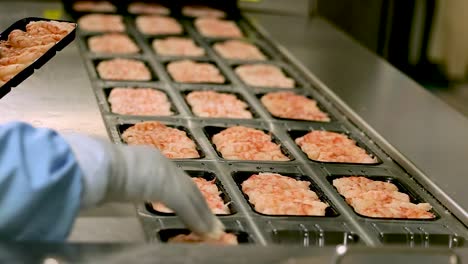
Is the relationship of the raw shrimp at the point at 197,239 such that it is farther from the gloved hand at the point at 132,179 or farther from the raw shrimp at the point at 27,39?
the raw shrimp at the point at 27,39

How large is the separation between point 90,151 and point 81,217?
296 mm

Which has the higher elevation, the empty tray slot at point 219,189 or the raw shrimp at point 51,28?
the raw shrimp at point 51,28

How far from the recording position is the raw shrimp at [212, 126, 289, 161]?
2979 millimetres

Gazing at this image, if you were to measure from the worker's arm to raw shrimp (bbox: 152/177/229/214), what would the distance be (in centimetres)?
37

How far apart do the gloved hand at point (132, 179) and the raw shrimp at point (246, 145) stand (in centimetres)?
84

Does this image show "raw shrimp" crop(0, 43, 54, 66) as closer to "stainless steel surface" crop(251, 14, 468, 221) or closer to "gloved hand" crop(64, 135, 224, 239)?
"gloved hand" crop(64, 135, 224, 239)

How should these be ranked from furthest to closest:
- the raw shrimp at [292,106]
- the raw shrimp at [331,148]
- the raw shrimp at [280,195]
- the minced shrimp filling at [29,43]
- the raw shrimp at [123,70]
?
the raw shrimp at [123,70]
the raw shrimp at [292,106]
the raw shrimp at [331,148]
the raw shrimp at [280,195]
the minced shrimp filling at [29,43]

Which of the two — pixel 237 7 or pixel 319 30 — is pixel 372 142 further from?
pixel 237 7

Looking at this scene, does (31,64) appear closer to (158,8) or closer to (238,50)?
(238,50)

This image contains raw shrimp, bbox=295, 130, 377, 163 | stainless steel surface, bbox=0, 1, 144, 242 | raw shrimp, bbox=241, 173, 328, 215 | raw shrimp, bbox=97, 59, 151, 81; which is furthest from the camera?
raw shrimp, bbox=97, 59, 151, 81

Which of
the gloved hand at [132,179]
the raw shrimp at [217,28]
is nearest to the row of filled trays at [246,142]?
the gloved hand at [132,179]

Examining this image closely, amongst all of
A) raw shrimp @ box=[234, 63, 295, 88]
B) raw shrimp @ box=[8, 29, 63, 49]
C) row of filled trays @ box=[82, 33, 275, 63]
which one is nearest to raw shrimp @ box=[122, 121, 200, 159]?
raw shrimp @ box=[8, 29, 63, 49]

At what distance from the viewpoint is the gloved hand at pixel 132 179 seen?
1.96 meters

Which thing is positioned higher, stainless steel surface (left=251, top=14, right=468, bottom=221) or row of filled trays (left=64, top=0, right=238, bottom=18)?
row of filled trays (left=64, top=0, right=238, bottom=18)
